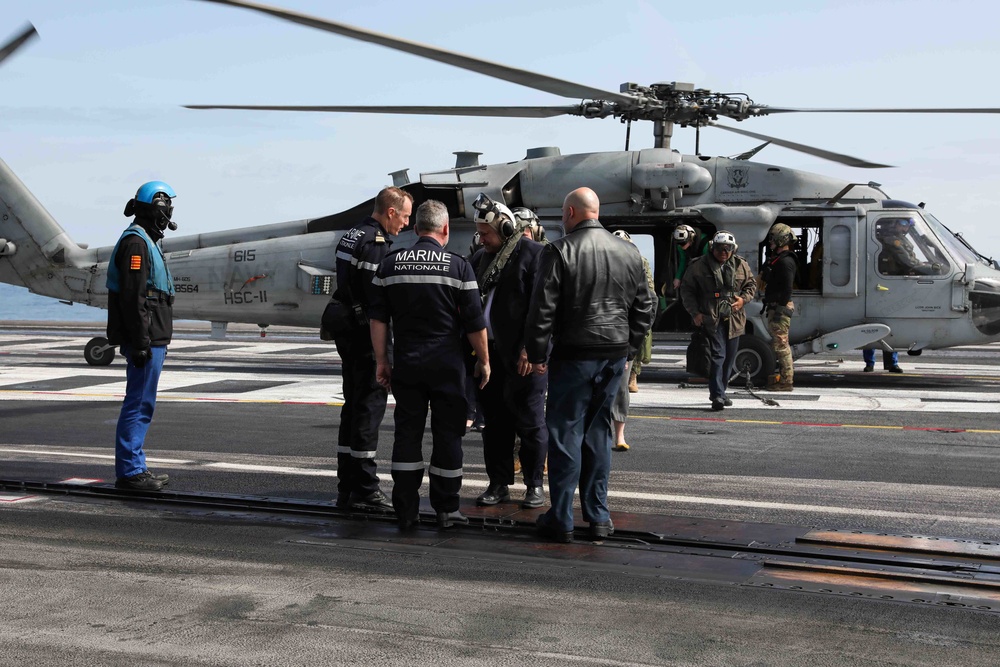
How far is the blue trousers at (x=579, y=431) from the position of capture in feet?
21.0

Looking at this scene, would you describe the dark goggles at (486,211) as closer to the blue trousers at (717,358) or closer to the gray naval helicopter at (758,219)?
the blue trousers at (717,358)

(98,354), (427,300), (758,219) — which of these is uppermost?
(758,219)

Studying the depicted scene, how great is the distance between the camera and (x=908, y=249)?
1527 cm

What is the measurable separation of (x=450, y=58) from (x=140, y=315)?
2746 mm

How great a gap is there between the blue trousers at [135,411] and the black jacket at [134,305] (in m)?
0.11

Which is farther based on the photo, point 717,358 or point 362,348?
point 717,358

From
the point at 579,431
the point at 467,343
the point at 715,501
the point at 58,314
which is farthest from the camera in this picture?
the point at 58,314

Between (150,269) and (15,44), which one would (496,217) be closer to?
(150,269)

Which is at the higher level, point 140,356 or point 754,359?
point 140,356

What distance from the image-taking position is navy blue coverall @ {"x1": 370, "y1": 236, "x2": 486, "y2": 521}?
6.55m

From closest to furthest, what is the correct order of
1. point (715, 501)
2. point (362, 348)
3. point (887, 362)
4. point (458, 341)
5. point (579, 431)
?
point (579, 431) < point (458, 341) < point (362, 348) < point (715, 501) < point (887, 362)

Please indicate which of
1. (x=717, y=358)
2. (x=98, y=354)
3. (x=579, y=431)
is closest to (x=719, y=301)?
(x=717, y=358)

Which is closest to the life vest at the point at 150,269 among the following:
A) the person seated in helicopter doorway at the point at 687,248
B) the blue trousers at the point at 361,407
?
the blue trousers at the point at 361,407

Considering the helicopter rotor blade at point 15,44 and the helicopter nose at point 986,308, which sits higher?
the helicopter rotor blade at point 15,44
